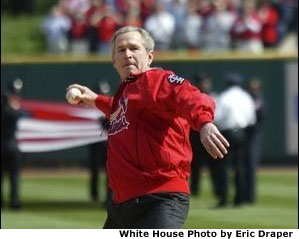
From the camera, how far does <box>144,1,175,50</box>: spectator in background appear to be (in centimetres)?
2416

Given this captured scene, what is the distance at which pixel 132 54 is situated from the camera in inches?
258

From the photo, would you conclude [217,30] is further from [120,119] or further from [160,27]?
[120,119]

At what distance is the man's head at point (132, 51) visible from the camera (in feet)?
21.5

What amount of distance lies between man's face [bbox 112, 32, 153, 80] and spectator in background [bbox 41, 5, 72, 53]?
1864 cm

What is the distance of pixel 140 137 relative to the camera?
6418mm

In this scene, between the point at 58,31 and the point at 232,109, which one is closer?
the point at 232,109

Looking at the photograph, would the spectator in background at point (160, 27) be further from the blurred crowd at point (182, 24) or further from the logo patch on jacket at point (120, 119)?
the logo patch on jacket at point (120, 119)

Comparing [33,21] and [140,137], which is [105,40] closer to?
[33,21]

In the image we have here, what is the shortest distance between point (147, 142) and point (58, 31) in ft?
62.8

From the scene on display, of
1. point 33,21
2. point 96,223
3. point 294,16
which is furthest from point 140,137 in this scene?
point 33,21

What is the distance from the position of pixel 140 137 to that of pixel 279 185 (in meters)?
14.0

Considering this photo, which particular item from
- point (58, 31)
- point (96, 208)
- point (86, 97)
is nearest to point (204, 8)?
→ point (58, 31)

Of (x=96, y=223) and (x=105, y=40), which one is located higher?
(x=105, y=40)

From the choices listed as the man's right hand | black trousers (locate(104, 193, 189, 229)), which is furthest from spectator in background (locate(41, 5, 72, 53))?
black trousers (locate(104, 193, 189, 229))
